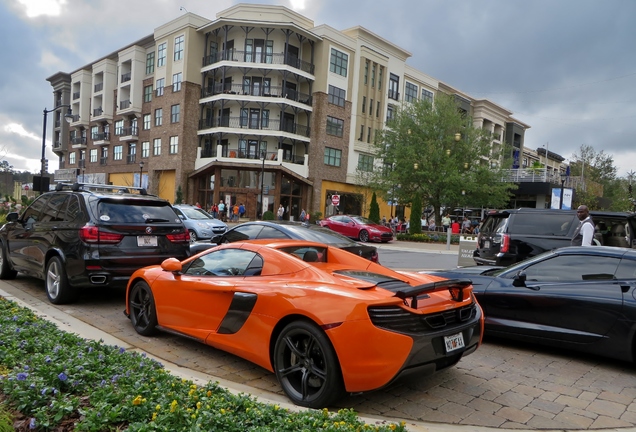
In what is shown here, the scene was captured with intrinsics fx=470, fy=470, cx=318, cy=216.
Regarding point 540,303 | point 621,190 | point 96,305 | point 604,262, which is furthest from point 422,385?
point 621,190

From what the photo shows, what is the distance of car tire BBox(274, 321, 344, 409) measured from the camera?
3.60 meters

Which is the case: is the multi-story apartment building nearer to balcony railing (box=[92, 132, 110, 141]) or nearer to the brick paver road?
balcony railing (box=[92, 132, 110, 141])

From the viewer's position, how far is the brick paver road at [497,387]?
383 centimetres

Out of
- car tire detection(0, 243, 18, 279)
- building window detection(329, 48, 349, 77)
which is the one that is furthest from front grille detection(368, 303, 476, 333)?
building window detection(329, 48, 349, 77)

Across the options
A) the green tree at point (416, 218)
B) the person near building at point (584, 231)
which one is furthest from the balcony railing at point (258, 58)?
the person near building at point (584, 231)

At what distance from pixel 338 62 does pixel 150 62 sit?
2134 centimetres

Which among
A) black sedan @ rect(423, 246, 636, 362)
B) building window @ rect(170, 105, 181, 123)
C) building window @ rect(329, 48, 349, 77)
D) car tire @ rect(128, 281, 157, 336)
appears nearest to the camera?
black sedan @ rect(423, 246, 636, 362)

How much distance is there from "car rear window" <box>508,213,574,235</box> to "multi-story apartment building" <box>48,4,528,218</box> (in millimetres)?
31399

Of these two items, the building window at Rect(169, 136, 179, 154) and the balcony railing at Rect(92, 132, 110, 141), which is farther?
the balcony railing at Rect(92, 132, 110, 141)

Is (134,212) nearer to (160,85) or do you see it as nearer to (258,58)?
(258,58)

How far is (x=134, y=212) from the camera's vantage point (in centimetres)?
734

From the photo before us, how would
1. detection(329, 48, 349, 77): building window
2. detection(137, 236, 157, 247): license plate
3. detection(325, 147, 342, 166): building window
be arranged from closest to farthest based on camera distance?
1. detection(137, 236, 157, 247): license plate
2. detection(329, 48, 349, 77): building window
3. detection(325, 147, 342, 166): building window

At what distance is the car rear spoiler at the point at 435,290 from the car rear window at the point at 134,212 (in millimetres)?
4984

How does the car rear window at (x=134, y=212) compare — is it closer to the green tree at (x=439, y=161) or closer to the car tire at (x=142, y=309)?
the car tire at (x=142, y=309)
